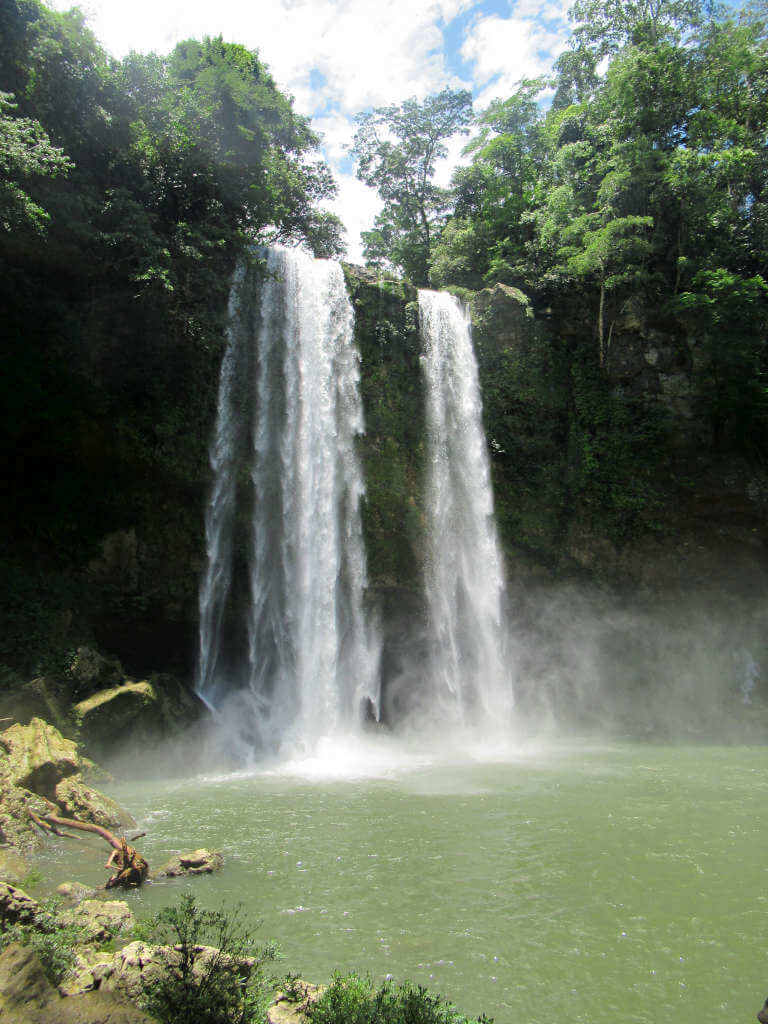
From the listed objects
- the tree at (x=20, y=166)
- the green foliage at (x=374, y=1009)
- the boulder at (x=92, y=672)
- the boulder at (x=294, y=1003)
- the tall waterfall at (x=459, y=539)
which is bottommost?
the boulder at (x=294, y=1003)

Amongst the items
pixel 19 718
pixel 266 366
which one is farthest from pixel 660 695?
pixel 19 718

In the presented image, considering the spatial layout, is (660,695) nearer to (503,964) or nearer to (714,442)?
(714,442)

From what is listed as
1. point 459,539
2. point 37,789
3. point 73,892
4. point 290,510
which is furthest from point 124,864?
point 459,539

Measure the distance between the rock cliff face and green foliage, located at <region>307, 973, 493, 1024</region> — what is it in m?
12.8

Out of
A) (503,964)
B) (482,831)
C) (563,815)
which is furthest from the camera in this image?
(563,815)

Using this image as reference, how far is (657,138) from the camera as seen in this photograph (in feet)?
72.1

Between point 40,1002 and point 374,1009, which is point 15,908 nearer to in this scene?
point 40,1002

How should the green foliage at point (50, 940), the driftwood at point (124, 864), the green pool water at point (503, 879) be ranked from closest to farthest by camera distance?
1. the green foliage at point (50, 940)
2. the green pool water at point (503, 879)
3. the driftwood at point (124, 864)

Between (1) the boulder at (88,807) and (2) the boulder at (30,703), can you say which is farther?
(2) the boulder at (30,703)

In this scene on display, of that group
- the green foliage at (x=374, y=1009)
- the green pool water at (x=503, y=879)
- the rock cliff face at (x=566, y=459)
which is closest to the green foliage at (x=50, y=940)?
the green pool water at (x=503, y=879)

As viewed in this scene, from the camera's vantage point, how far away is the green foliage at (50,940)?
152 inches

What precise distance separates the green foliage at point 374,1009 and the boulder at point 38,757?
6.38 meters

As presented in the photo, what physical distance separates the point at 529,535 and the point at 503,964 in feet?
47.0

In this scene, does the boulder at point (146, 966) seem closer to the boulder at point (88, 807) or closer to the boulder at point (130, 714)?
the boulder at point (88, 807)
